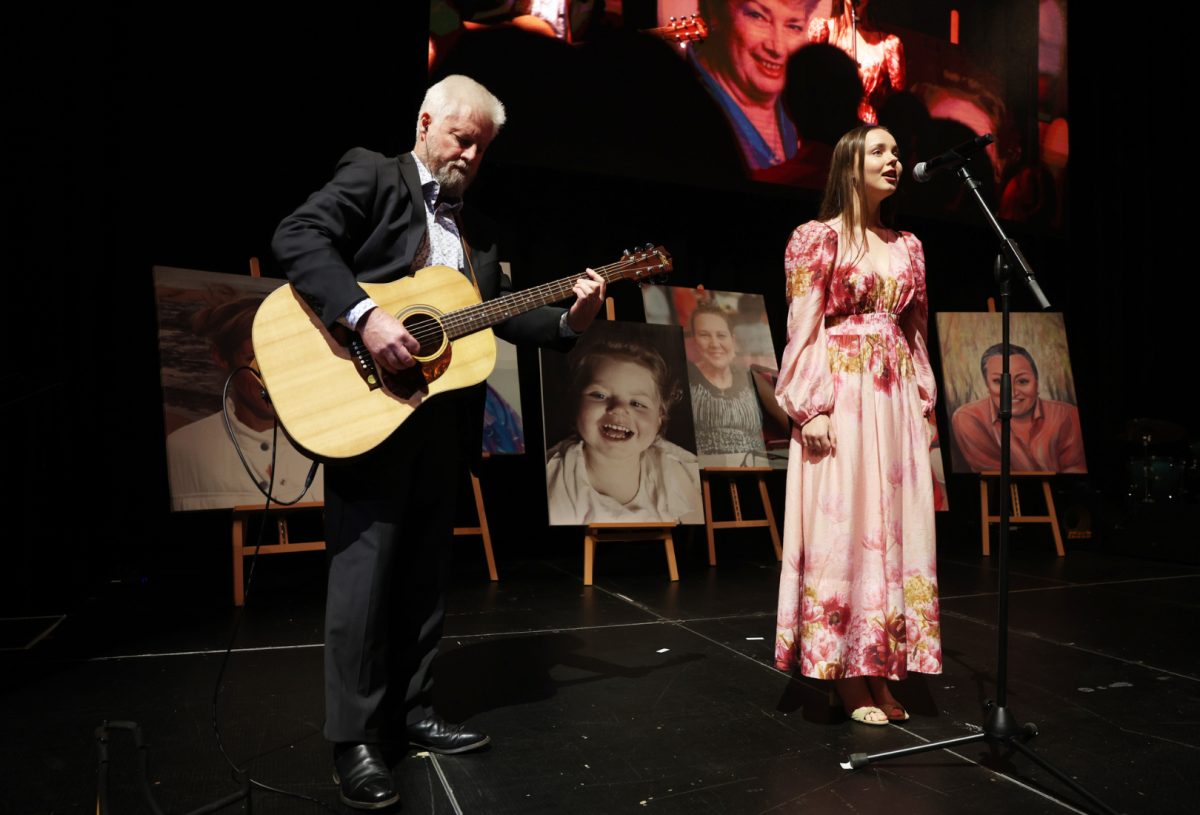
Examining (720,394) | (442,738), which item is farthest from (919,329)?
(720,394)

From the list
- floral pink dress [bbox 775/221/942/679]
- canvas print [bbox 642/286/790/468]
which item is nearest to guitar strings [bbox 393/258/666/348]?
floral pink dress [bbox 775/221/942/679]

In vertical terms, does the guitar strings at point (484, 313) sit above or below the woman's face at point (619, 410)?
above

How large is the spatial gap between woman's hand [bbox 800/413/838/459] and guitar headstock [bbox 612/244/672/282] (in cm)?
58

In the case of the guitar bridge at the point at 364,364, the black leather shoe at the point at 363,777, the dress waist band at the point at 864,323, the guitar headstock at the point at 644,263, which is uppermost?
the guitar headstock at the point at 644,263

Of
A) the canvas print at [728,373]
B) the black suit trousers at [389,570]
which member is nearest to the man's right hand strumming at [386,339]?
the black suit trousers at [389,570]

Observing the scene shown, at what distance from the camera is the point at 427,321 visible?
6.11 feet

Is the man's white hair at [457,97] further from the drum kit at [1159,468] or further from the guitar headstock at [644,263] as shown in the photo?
the drum kit at [1159,468]

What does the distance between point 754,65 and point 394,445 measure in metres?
3.86

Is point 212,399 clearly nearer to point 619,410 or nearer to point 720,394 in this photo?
point 619,410

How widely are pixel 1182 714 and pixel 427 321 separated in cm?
230

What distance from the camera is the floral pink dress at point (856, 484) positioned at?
2.13 m

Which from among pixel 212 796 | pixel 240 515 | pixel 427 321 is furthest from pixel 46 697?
pixel 427 321

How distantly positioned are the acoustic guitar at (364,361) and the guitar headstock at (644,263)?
0.44 metres

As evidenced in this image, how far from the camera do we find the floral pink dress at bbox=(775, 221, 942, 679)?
213cm
